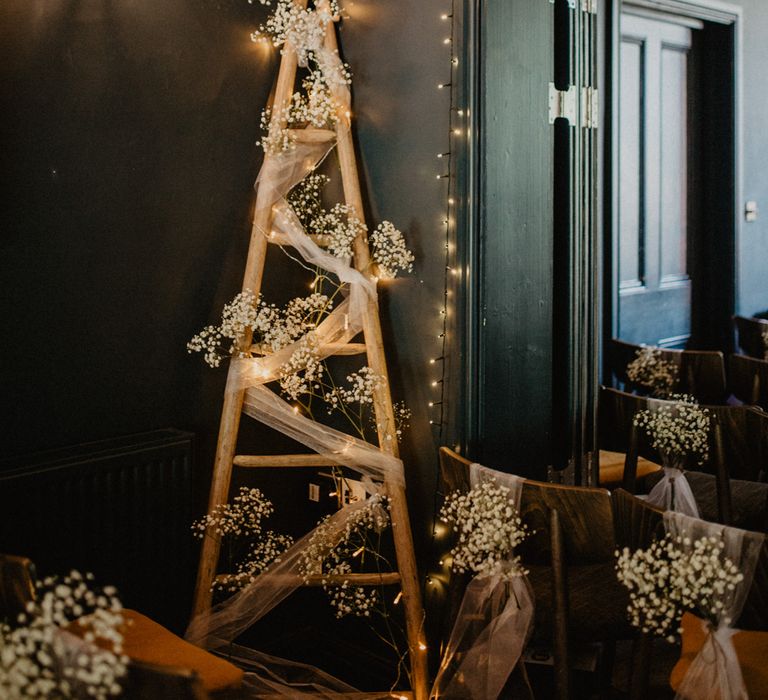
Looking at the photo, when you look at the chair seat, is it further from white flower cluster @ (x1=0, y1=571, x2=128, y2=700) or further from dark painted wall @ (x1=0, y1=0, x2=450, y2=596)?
white flower cluster @ (x1=0, y1=571, x2=128, y2=700)

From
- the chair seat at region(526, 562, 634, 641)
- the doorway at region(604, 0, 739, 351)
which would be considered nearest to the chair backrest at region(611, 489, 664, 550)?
the chair seat at region(526, 562, 634, 641)

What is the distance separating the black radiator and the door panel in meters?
2.58

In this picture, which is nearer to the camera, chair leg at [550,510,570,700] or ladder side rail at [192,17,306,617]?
chair leg at [550,510,570,700]

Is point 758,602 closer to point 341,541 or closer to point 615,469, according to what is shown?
point 341,541

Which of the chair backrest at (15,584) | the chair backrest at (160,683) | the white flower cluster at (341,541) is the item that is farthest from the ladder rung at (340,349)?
the chair backrest at (160,683)

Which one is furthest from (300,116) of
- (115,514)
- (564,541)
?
(564,541)

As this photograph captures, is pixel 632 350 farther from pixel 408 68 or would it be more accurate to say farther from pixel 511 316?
pixel 408 68

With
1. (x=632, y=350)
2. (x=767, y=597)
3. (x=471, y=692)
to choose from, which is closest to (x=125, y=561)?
(x=471, y=692)

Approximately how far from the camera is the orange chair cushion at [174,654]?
2084 millimetres

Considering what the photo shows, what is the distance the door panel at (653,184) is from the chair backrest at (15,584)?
3.39 metres

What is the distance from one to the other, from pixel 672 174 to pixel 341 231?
280 cm

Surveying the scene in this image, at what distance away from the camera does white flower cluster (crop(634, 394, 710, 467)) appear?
2.69m

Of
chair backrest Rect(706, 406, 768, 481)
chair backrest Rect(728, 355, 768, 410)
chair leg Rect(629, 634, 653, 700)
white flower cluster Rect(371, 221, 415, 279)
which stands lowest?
chair leg Rect(629, 634, 653, 700)

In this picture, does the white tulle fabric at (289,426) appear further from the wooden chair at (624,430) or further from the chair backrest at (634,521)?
the chair backrest at (634,521)
